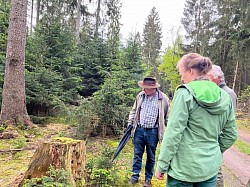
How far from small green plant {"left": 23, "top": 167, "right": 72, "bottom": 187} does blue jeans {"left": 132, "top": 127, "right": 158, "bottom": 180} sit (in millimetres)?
1356

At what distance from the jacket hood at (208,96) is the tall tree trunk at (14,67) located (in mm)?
5451

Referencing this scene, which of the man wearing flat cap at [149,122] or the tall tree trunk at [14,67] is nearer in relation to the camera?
the man wearing flat cap at [149,122]

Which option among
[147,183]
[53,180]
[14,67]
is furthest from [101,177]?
[14,67]

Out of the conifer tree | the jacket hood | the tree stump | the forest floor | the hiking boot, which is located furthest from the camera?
the conifer tree

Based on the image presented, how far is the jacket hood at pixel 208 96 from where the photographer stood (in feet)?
6.27

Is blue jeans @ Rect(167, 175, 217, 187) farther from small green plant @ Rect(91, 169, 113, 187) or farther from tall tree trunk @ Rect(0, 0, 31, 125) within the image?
tall tree trunk @ Rect(0, 0, 31, 125)

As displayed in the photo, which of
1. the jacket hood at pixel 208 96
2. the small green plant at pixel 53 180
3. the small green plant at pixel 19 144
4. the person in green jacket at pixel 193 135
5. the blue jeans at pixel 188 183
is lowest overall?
the small green plant at pixel 19 144

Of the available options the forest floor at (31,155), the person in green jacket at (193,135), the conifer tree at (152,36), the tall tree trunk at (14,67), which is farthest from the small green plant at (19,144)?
the conifer tree at (152,36)

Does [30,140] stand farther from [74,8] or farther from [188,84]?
[74,8]

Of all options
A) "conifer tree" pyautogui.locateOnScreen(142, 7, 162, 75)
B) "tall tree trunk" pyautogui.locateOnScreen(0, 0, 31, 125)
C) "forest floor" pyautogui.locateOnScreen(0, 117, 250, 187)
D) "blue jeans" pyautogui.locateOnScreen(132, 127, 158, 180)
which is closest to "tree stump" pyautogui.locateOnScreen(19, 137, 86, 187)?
"forest floor" pyautogui.locateOnScreen(0, 117, 250, 187)

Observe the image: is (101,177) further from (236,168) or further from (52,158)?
(236,168)

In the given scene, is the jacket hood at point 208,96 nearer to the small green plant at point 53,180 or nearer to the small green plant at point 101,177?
the small green plant at point 53,180

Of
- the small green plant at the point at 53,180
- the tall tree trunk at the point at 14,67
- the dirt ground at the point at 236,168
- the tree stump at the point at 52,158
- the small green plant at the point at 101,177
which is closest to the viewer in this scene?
the small green plant at the point at 53,180

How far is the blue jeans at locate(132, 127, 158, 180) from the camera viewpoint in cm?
373
